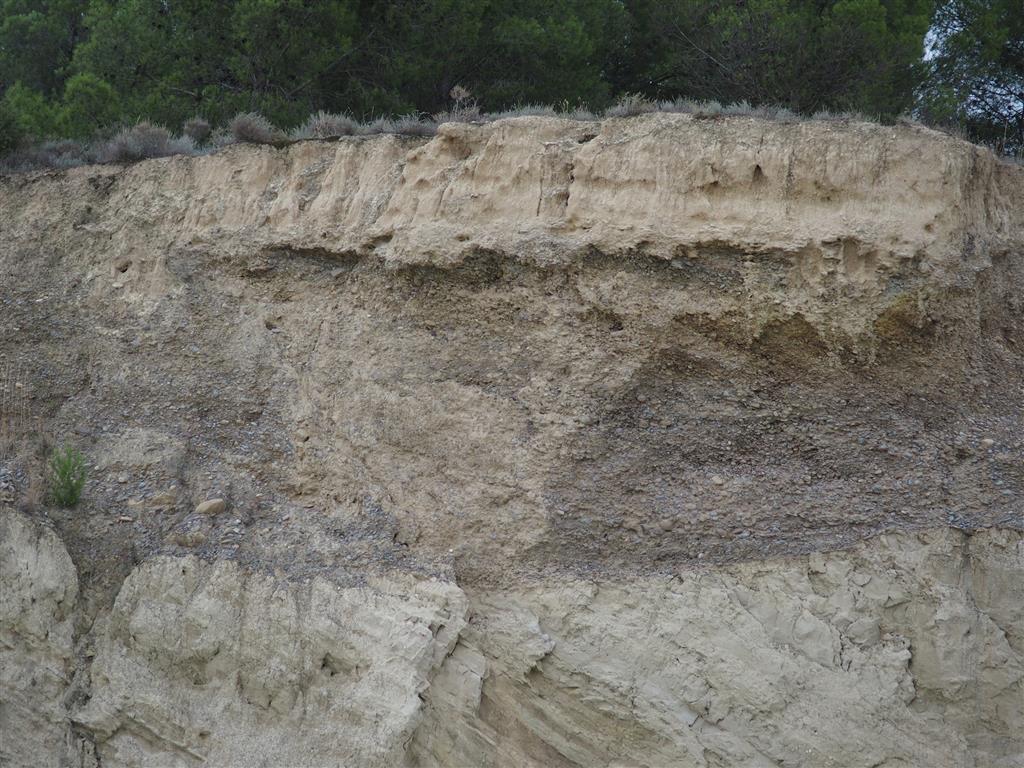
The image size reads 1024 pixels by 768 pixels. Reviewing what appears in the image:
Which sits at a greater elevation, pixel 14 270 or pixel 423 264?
pixel 423 264

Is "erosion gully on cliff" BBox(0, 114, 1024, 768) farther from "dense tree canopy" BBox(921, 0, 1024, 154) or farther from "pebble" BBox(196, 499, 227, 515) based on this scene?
"dense tree canopy" BBox(921, 0, 1024, 154)

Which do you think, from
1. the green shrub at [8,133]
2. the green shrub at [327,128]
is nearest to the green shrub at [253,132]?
the green shrub at [327,128]

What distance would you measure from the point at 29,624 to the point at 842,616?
6172 millimetres

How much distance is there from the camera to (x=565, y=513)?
8633mm

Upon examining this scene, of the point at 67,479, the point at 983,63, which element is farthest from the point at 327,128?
the point at 983,63

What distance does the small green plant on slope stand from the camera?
30.3ft

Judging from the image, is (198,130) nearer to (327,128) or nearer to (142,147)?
(142,147)

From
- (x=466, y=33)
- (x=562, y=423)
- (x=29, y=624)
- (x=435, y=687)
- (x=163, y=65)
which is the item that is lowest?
(x=29, y=624)

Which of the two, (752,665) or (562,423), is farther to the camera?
(562,423)

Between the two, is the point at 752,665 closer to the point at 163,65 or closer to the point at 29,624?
the point at 29,624

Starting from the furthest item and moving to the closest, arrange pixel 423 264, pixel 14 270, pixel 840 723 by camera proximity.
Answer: pixel 14 270, pixel 423 264, pixel 840 723

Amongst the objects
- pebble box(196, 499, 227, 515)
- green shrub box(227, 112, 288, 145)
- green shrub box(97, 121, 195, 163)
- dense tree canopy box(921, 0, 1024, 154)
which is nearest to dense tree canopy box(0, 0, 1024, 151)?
dense tree canopy box(921, 0, 1024, 154)

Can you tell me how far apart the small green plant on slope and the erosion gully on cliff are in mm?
122

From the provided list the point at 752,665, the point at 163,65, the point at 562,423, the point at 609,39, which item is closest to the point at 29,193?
the point at 163,65
